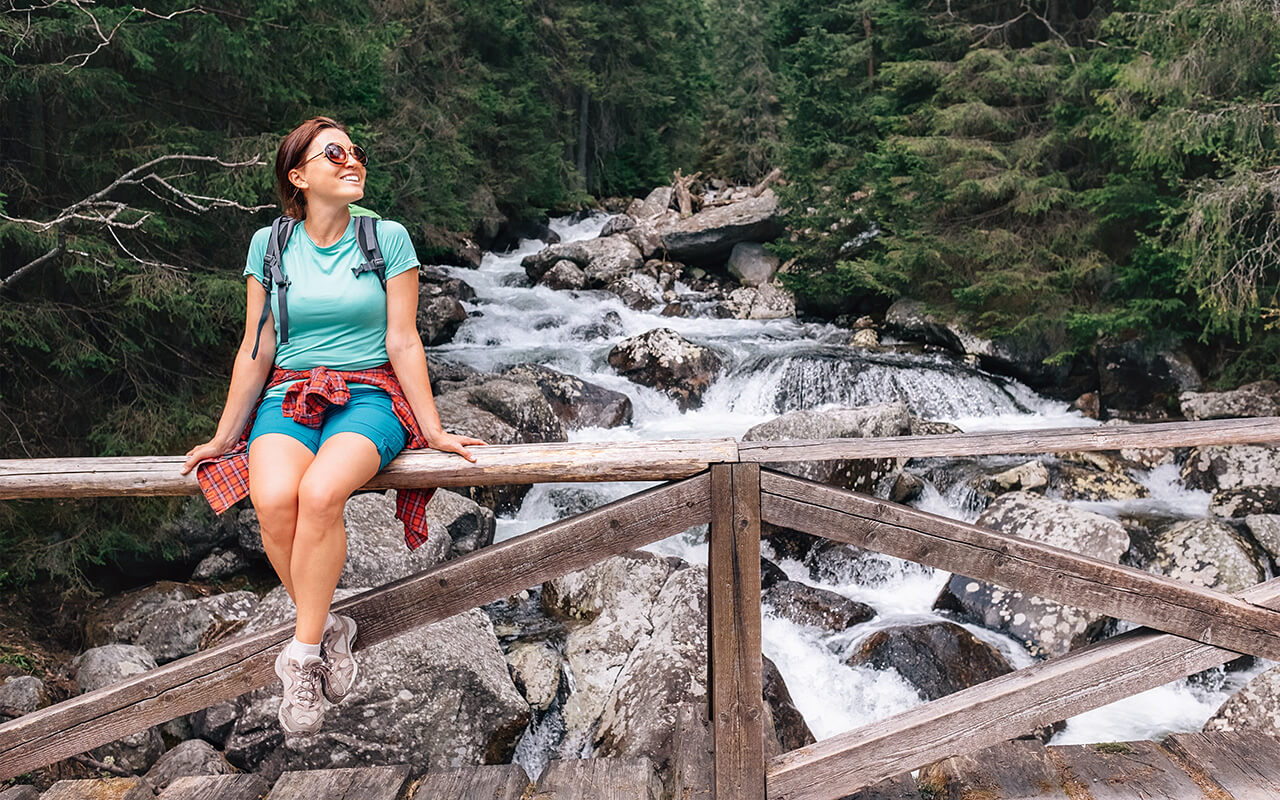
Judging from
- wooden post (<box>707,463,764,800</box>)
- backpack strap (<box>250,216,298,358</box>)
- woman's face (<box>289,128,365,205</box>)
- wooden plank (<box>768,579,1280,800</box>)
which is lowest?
wooden plank (<box>768,579,1280,800</box>)

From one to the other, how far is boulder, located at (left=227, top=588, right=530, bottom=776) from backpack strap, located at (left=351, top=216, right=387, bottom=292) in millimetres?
2736

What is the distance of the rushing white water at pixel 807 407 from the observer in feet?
20.1

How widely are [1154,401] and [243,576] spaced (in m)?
11.3

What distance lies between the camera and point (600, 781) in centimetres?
293

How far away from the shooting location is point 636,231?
22.0m

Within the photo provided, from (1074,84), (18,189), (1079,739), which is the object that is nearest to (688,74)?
(1074,84)

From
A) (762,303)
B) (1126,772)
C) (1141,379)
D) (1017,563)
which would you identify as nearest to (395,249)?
(1017,563)

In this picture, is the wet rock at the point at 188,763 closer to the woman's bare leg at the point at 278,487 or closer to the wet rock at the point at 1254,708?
the woman's bare leg at the point at 278,487

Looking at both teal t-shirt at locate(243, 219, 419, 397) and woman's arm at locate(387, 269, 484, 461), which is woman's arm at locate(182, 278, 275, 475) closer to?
teal t-shirt at locate(243, 219, 419, 397)

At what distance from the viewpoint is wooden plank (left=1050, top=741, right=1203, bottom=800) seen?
2799 millimetres

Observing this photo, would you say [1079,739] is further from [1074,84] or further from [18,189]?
[1074,84]

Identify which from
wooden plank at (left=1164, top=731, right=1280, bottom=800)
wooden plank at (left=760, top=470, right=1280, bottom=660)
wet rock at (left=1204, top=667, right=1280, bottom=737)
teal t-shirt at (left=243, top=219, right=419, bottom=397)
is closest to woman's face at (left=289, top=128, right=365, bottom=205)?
teal t-shirt at (left=243, top=219, right=419, bottom=397)

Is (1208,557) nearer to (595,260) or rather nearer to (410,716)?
(410,716)

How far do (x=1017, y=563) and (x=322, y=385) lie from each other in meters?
2.06
